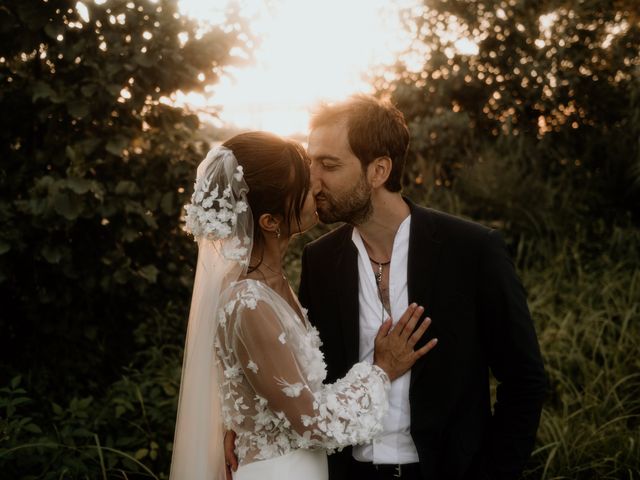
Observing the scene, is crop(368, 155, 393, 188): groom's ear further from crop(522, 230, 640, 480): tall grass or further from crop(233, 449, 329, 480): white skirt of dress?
crop(522, 230, 640, 480): tall grass

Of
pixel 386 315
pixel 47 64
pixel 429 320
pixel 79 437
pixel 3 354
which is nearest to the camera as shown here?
pixel 429 320

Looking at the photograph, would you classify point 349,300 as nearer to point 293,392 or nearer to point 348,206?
point 348,206

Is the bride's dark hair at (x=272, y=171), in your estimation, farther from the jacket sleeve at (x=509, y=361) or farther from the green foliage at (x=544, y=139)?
the green foliage at (x=544, y=139)

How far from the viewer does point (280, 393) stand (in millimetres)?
2129

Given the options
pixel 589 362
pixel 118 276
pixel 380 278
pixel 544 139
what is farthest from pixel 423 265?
pixel 544 139

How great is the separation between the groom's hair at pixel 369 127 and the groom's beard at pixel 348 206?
127 mm

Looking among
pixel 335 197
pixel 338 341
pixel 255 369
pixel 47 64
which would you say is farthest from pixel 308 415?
pixel 47 64

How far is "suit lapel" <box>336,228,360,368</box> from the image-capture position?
250cm

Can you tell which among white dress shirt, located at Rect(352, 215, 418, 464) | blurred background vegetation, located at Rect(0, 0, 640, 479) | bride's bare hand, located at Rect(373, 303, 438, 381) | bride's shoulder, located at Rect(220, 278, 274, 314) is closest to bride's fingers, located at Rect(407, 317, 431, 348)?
bride's bare hand, located at Rect(373, 303, 438, 381)

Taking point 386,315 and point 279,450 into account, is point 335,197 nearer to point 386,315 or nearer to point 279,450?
point 386,315

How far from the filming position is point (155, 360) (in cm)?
416

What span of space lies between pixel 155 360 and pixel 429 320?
2.42 meters

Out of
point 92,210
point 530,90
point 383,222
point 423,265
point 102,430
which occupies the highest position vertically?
point 530,90

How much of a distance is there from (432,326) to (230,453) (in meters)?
0.92
